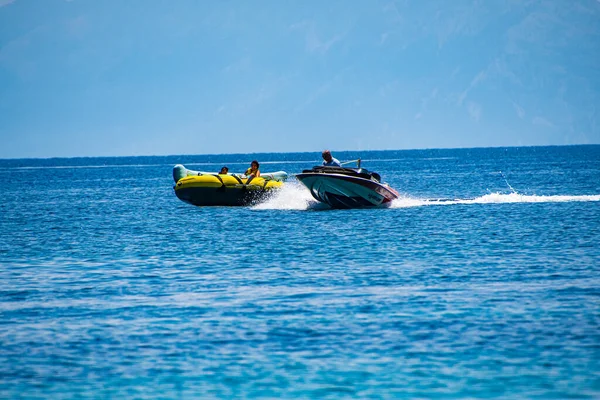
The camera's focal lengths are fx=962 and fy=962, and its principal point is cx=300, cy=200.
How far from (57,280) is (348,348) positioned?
9.05m

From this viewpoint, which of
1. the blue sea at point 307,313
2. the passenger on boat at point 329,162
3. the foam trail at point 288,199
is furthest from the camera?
the foam trail at point 288,199

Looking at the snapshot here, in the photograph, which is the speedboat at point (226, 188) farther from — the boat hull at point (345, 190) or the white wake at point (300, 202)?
the boat hull at point (345, 190)

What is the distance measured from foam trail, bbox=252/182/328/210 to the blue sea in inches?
345

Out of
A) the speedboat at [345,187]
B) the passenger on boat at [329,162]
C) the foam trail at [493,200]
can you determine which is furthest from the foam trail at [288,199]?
the foam trail at [493,200]

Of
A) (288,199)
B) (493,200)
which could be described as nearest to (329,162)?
(288,199)

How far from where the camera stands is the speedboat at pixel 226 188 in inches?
1501

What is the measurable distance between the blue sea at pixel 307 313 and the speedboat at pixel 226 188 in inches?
318

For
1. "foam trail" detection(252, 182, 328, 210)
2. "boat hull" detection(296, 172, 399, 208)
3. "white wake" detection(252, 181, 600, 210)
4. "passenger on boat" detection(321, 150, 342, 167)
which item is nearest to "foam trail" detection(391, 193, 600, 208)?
"white wake" detection(252, 181, 600, 210)

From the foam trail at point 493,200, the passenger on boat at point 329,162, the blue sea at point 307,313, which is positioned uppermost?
the passenger on boat at point 329,162

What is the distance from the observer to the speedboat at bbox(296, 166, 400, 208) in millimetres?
34019

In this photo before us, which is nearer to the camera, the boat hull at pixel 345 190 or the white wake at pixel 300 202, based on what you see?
the boat hull at pixel 345 190

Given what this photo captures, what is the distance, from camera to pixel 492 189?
61875mm

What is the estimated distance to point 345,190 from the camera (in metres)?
34.8

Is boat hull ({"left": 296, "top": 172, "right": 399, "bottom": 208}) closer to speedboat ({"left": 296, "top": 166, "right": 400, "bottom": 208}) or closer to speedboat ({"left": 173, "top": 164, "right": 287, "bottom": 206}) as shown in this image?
speedboat ({"left": 296, "top": 166, "right": 400, "bottom": 208})
